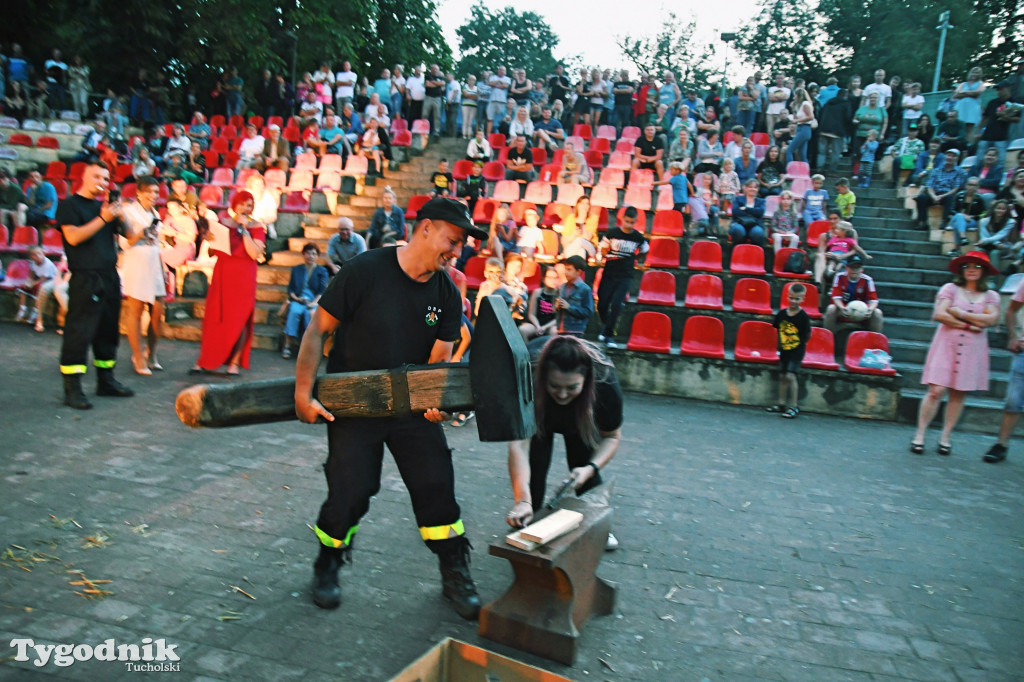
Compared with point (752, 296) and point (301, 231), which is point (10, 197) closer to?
point (301, 231)

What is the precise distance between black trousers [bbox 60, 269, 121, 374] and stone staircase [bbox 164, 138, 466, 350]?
11.2ft

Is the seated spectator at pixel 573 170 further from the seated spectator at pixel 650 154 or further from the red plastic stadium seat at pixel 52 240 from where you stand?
the red plastic stadium seat at pixel 52 240

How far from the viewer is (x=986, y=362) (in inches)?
267

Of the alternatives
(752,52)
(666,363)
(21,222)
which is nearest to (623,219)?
(666,363)

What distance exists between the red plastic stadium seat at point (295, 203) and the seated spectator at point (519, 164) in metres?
3.89

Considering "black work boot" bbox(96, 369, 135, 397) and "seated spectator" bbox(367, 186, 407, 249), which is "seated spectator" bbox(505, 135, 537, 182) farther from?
"black work boot" bbox(96, 369, 135, 397)

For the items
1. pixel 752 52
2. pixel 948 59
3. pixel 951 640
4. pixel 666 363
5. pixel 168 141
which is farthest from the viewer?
pixel 752 52

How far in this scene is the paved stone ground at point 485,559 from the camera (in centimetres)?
312

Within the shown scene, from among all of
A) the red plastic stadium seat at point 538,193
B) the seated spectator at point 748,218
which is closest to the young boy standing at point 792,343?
the seated spectator at point 748,218

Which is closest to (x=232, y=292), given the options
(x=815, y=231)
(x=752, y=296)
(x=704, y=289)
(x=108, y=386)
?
(x=108, y=386)

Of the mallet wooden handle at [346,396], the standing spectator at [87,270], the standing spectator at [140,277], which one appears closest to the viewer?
the mallet wooden handle at [346,396]

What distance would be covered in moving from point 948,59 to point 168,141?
28.5 meters

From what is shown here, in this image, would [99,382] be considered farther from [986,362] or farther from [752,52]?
[752,52]

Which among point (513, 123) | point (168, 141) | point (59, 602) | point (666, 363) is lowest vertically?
point (59, 602)
